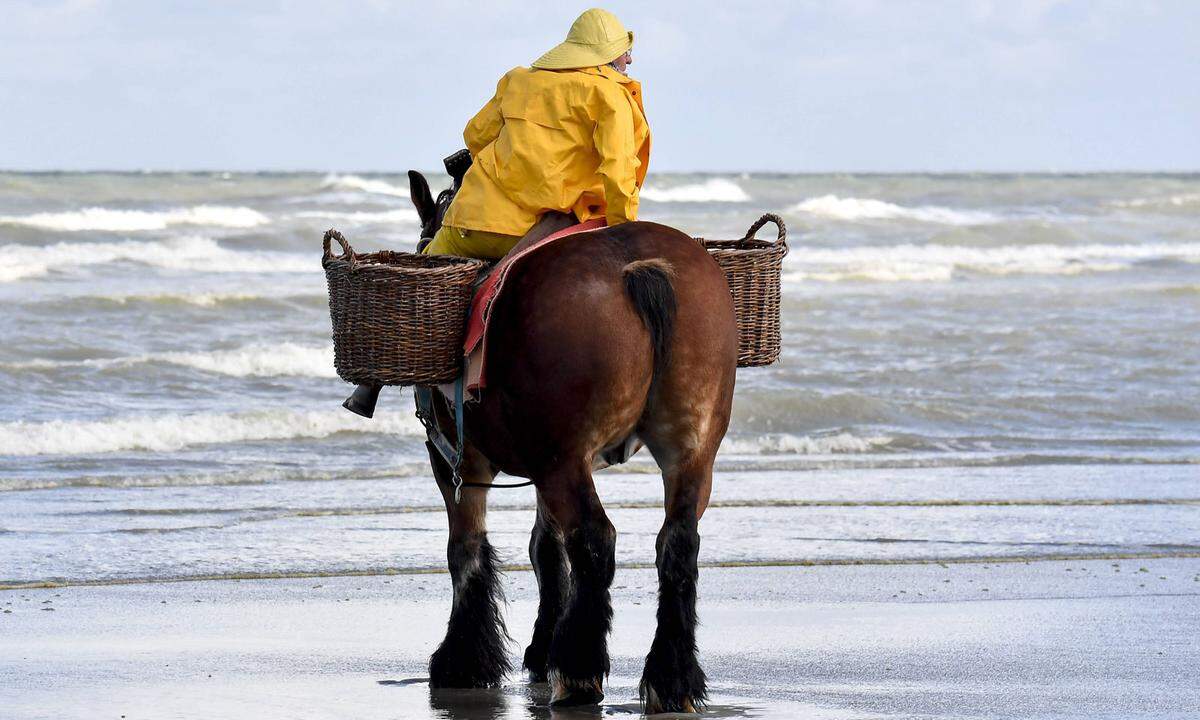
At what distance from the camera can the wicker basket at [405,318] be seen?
4.73m

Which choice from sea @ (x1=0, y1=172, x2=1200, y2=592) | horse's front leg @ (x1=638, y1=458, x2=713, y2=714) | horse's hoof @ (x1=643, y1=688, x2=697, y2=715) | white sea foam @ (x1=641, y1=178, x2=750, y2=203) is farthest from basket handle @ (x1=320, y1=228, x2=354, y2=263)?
white sea foam @ (x1=641, y1=178, x2=750, y2=203)

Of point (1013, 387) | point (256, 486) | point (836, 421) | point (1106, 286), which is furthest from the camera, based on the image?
point (1106, 286)

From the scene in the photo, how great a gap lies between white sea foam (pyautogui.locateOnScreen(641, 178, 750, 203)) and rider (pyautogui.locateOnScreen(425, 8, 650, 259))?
43.5m

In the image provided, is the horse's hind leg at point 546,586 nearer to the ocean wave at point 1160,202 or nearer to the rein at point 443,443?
the rein at point 443,443

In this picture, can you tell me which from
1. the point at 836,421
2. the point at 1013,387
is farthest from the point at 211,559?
the point at 1013,387

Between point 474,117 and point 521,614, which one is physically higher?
point 474,117

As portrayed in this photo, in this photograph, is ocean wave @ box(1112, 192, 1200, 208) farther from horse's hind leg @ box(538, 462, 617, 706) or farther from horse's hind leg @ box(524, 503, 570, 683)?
horse's hind leg @ box(538, 462, 617, 706)

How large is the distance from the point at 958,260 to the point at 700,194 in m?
21.1

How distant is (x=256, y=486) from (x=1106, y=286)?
61.7ft

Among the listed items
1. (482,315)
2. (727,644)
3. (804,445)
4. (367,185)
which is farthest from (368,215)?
(482,315)

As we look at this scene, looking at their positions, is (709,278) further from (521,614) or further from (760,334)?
(521,614)

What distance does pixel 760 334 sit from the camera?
518 cm

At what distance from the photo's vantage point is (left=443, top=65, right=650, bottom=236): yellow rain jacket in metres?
4.73

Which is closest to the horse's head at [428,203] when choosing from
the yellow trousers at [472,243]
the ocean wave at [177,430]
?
the yellow trousers at [472,243]
